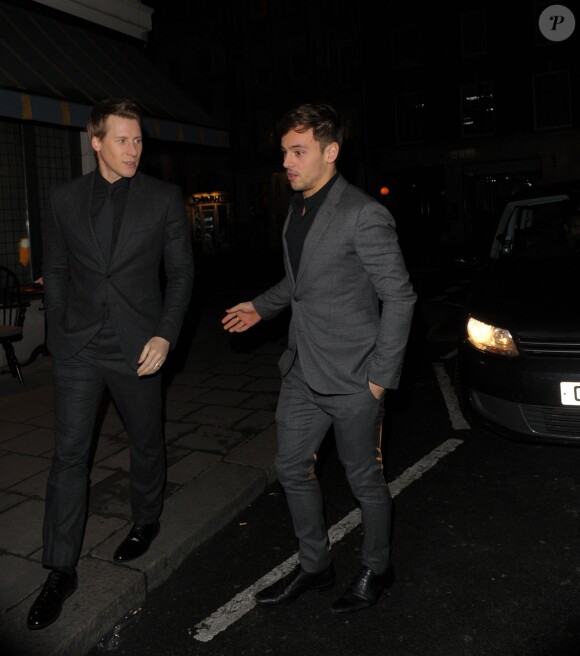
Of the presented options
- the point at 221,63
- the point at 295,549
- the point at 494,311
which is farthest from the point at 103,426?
the point at 221,63

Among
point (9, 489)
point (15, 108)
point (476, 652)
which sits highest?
point (15, 108)

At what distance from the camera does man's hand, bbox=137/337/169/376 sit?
2.80 metres

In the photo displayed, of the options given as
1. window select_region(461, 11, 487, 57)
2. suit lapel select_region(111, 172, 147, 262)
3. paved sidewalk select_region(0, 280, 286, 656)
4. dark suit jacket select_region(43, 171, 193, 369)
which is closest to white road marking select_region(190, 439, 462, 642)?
paved sidewalk select_region(0, 280, 286, 656)

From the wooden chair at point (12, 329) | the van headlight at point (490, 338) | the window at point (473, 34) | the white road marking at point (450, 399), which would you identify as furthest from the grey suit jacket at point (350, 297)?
the window at point (473, 34)

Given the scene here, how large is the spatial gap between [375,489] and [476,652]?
0.69 meters

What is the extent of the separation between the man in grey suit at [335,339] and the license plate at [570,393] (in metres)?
1.58

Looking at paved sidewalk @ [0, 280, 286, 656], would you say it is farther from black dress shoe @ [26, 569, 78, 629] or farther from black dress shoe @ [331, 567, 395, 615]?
black dress shoe @ [331, 567, 395, 615]

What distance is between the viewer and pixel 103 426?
5.26 meters

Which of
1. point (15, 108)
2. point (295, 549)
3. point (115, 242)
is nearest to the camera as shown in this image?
point (115, 242)

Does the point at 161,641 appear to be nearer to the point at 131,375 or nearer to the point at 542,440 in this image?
the point at 131,375

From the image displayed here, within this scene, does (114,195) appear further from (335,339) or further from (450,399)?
(450,399)

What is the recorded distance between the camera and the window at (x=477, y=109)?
30891 mm

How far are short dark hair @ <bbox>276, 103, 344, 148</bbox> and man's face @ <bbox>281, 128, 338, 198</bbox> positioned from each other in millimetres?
16

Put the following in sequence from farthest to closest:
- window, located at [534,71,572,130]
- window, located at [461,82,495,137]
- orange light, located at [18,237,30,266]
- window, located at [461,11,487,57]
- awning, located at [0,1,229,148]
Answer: window, located at [461,82,495,137] < window, located at [461,11,487,57] < window, located at [534,71,572,130] < orange light, located at [18,237,30,266] < awning, located at [0,1,229,148]
